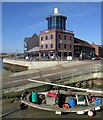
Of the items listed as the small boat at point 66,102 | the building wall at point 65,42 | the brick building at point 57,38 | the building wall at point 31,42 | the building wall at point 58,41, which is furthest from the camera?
the building wall at point 31,42

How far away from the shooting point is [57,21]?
6388 cm

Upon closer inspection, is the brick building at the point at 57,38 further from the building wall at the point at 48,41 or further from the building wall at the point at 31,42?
the building wall at the point at 31,42

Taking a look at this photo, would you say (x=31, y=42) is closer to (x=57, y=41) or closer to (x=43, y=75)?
(x=57, y=41)

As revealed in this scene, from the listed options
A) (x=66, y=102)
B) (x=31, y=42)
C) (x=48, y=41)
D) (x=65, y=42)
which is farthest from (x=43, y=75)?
(x=31, y=42)

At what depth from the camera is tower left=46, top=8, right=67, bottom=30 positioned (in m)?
63.9

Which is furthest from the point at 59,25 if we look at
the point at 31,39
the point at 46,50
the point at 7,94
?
the point at 7,94

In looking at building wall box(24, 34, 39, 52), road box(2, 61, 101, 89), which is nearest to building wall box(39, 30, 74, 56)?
building wall box(24, 34, 39, 52)

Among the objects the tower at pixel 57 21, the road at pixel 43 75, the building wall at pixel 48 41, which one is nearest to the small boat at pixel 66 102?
the road at pixel 43 75

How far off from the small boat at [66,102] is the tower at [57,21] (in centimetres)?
4651

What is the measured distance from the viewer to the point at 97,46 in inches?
3533

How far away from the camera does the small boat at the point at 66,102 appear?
634 inches

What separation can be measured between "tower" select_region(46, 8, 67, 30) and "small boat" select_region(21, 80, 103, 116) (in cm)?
4651

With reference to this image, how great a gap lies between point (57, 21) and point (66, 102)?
4849 cm

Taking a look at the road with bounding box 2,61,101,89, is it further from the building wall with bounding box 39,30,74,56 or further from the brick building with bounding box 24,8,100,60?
the building wall with bounding box 39,30,74,56
